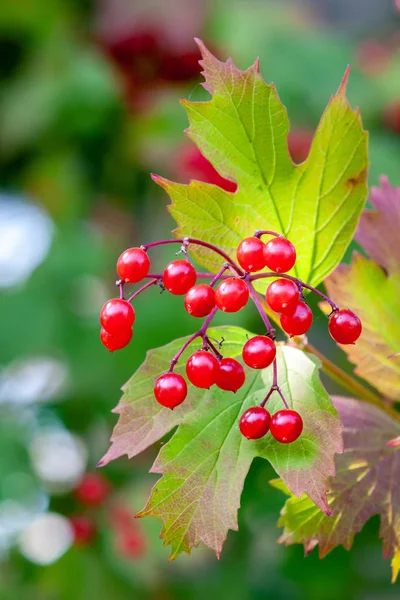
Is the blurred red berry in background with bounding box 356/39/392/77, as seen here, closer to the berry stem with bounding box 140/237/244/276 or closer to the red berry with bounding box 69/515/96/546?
the red berry with bounding box 69/515/96/546

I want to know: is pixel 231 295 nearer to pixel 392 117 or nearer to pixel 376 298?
pixel 376 298

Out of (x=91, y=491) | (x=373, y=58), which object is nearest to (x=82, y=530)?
(x=91, y=491)

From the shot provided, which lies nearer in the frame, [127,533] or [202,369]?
[202,369]

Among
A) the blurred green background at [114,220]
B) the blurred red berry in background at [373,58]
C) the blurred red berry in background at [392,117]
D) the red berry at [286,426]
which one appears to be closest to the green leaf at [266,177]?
the red berry at [286,426]

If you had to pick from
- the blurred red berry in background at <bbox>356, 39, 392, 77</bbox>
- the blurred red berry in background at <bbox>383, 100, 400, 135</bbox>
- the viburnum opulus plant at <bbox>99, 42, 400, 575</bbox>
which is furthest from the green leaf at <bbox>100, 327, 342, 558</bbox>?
the blurred red berry in background at <bbox>356, 39, 392, 77</bbox>

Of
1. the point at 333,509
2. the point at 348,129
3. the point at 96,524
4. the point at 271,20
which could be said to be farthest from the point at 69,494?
the point at 271,20

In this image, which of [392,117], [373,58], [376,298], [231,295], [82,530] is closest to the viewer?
[231,295]

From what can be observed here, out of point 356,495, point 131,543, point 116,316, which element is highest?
point 116,316
